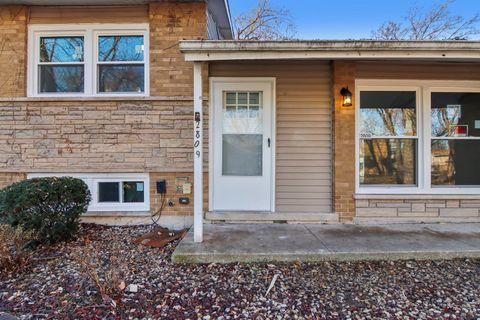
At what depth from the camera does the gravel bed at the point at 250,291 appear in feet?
7.70

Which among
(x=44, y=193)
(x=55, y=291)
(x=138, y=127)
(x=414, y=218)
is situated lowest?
(x=55, y=291)

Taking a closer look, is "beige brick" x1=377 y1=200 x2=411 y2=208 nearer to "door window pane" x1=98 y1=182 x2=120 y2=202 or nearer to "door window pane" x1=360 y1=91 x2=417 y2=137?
"door window pane" x1=360 y1=91 x2=417 y2=137

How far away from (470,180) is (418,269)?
8.62 feet

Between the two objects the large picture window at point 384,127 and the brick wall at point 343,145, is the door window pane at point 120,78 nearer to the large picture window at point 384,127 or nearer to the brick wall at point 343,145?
the brick wall at point 343,145

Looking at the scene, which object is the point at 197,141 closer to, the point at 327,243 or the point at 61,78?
the point at 327,243

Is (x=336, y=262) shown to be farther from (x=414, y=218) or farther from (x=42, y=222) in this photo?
(x=42, y=222)

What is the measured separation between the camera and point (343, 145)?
4449 mm

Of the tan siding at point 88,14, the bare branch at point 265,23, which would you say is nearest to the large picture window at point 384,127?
the tan siding at point 88,14

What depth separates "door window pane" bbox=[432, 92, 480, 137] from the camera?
464 cm

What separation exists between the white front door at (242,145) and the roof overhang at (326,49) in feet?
3.52

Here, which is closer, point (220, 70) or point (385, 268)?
point (385, 268)

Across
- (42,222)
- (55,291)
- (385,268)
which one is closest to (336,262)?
(385,268)

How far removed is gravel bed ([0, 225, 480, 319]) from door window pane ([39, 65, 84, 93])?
2.71 metres

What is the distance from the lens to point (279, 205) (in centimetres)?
459
